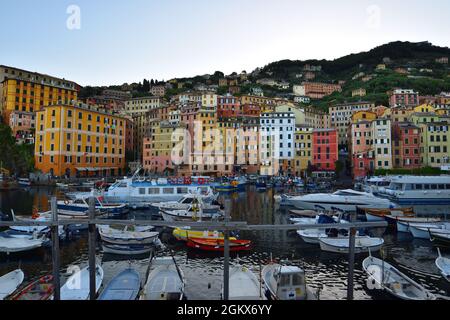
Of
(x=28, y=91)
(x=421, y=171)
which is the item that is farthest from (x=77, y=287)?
(x=28, y=91)

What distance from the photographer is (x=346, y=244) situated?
60.0 ft

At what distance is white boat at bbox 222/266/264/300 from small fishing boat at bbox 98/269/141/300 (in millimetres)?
3598

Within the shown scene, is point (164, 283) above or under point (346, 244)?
above

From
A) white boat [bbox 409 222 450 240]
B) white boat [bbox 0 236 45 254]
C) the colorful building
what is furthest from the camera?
the colorful building

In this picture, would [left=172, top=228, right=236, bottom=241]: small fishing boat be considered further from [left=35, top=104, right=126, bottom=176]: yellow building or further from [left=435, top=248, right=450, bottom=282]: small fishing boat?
[left=35, top=104, right=126, bottom=176]: yellow building

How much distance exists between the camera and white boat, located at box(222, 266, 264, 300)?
10.8m

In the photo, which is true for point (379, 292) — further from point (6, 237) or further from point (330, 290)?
point (6, 237)

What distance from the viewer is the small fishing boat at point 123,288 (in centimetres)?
1098

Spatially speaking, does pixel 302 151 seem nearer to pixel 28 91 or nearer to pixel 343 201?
pixel 343 201

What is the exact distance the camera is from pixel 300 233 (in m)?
20.7

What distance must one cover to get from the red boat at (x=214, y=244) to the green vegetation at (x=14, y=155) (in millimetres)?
61731

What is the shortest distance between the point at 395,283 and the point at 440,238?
10.4 m

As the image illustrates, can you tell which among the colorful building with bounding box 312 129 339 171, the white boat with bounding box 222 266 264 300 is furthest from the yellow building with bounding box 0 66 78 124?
the white boat with bounding box 222 266 264 300

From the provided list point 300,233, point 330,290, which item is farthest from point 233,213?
point 330,290
